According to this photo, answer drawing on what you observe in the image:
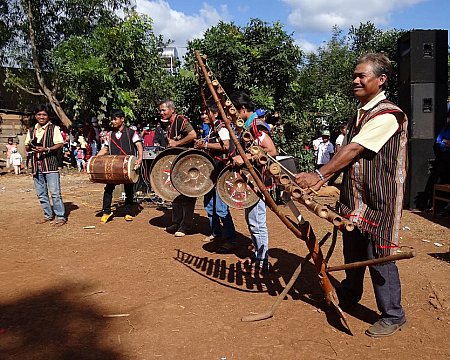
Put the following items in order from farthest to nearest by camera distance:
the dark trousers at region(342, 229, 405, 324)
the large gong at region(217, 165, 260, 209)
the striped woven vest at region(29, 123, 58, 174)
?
the striped woven vest at region(29, 123, 58, 174) < the large gong at region(217, 165, 260, 209) < the dark trousers at region(342, 229, 405, 324)

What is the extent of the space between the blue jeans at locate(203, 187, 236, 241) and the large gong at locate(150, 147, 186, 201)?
0.52m

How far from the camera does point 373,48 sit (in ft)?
56.7

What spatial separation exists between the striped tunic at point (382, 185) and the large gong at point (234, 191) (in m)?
1.32

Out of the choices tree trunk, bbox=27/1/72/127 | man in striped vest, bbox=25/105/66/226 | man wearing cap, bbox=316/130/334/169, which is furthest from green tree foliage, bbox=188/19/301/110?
tree trunk, bbox=27/1/72/127

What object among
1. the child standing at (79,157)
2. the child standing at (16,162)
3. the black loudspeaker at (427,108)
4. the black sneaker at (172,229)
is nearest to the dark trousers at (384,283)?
the black sneaker at (172,229)

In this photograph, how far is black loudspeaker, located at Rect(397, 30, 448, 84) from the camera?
830cm

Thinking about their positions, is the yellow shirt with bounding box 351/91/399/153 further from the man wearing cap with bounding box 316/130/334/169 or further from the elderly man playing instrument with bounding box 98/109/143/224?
the man wearing cap with bounding box 316/130/334/169

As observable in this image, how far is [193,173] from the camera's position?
554 cm

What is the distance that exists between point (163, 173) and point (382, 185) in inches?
139

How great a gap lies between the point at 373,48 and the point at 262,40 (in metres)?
8.56

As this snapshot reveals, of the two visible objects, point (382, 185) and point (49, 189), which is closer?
point (382, 185)

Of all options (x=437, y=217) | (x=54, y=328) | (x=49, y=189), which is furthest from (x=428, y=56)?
(x=54, y=328)

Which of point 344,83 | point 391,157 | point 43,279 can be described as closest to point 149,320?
point 43,279

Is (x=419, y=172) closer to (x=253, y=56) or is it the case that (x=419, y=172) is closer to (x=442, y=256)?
(x=442, y=256)
